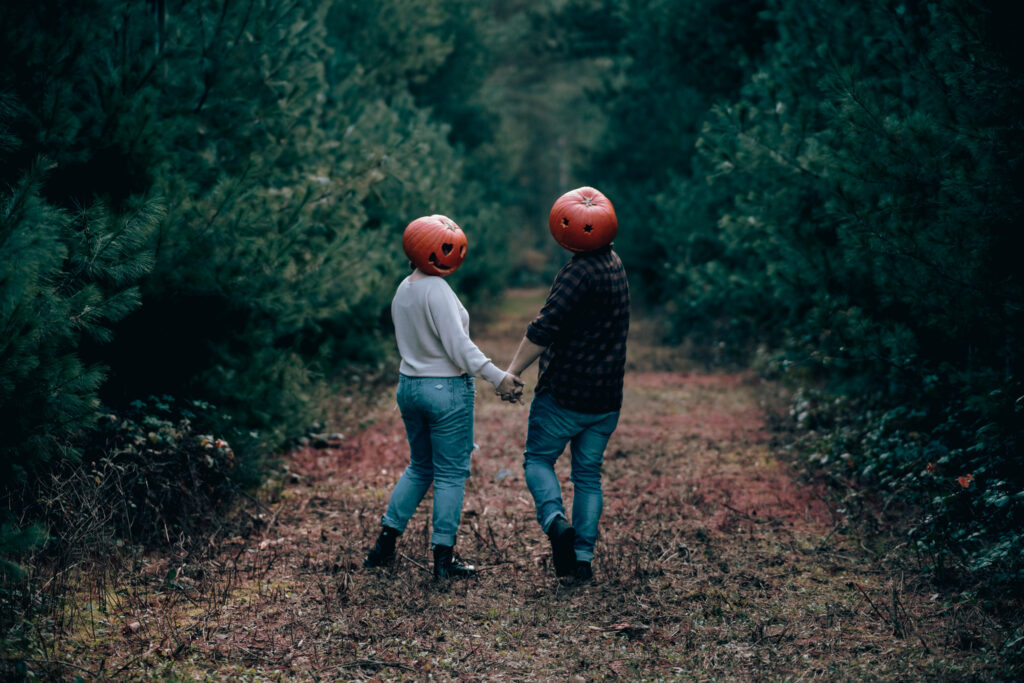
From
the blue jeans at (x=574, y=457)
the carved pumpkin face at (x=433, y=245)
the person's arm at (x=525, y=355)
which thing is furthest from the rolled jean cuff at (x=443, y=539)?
the carved pumpkin face at (x=433, y=245)

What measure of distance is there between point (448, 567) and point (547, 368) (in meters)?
1.33

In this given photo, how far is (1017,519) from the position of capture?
4.68m

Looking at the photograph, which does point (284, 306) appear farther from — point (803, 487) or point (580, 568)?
point (803, 487)

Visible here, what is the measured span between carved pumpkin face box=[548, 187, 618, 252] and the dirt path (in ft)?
6.63

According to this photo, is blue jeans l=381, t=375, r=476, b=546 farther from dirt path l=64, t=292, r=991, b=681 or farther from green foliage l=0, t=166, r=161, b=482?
green foliage l=0, t=166, r=161, b=482

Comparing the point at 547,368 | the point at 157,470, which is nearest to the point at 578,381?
the point at 547,368

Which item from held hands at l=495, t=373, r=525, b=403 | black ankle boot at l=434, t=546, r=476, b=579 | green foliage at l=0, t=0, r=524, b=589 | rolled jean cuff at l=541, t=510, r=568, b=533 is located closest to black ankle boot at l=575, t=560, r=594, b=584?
rolled jean cuff at l=541, t=510, r=568, b=533

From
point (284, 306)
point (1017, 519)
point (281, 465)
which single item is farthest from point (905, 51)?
point (281, 465)

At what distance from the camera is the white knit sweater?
4.87 meters

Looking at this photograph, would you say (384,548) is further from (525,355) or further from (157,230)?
(157,230)

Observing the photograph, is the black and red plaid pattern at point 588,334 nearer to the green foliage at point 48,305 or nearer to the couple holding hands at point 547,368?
the couple holding hands at point 547,368

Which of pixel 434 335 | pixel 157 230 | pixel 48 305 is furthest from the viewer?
pixel 157 230

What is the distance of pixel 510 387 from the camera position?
16.2 ft

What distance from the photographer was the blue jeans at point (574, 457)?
505 cm
